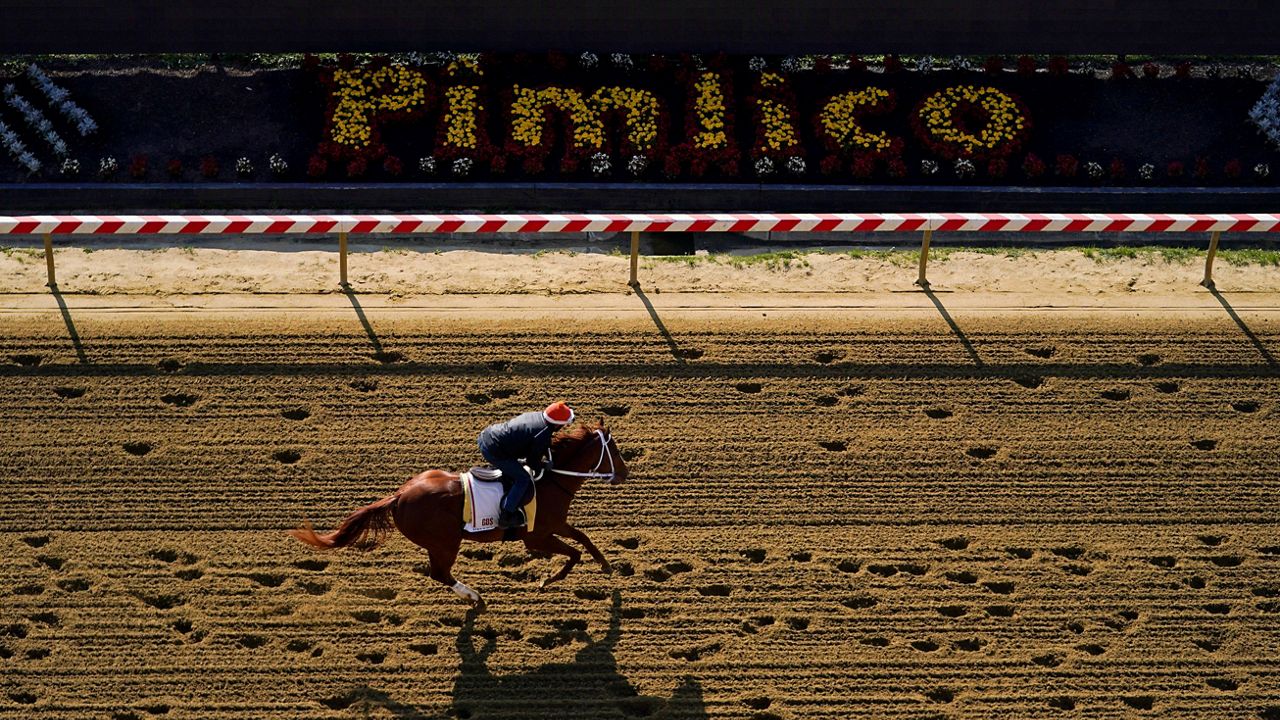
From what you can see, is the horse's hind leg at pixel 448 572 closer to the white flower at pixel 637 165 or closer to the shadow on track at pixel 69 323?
the shadow on track at pixel 69 323

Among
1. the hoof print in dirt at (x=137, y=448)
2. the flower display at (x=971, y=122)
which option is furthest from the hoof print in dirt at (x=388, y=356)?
the flower display at (x=971, y=122)

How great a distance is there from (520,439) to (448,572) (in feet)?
5.02

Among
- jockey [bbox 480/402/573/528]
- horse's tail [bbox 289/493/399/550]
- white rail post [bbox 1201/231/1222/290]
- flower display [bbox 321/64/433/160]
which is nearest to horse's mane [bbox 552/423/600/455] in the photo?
jockey [bbox 480/402/573/528]

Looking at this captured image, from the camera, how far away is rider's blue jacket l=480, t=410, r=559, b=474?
41.8 feet

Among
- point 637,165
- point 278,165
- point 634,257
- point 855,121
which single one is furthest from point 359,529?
point 855,121

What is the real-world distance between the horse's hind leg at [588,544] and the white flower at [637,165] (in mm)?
7630

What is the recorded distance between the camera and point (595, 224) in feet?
55.8

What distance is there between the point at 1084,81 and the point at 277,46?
38.7 ft

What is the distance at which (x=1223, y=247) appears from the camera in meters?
19.5

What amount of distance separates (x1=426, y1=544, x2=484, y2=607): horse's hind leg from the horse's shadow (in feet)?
1.39

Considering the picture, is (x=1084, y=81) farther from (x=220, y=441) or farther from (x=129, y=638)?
(x=129, y=638)

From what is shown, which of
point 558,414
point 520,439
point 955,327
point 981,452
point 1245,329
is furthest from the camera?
point 1245,329

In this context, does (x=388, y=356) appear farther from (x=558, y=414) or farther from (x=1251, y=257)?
(x=1251, y=257)

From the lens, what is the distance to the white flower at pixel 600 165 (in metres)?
20.4
